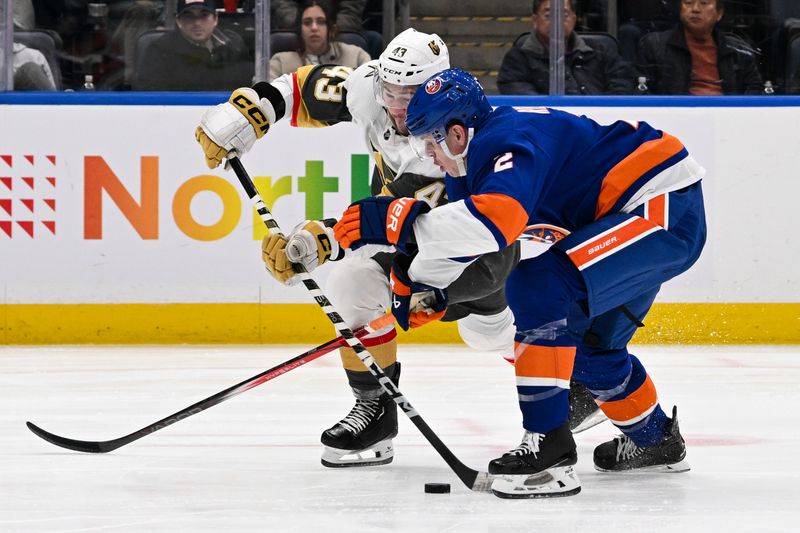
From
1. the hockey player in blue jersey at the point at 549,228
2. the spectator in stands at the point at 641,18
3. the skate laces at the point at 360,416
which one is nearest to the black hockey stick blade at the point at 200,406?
the skate laces at the point at 360,416

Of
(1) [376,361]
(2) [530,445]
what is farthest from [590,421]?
(2) [530,445]

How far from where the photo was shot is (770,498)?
2529 mm

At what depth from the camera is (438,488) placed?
2.57 meters

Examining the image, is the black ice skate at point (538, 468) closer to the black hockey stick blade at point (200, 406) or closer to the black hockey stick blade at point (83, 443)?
the black hockey stick blade at point (200, 406)

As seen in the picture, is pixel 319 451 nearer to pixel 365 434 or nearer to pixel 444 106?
pixel 365 434

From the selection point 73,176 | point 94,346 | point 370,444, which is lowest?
point 94,346

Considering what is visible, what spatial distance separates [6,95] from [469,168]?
3.22 meters

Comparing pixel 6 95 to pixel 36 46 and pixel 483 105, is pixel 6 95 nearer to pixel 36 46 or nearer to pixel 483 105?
pixel 36 46

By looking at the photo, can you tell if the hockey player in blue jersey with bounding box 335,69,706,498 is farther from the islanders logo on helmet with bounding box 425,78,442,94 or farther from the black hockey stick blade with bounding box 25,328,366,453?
the black hockey stick blade with bounding box 25,328,366,453

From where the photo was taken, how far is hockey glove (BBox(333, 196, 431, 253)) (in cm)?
245

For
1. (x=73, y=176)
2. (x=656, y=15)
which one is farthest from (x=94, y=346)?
(x=656, y=15)

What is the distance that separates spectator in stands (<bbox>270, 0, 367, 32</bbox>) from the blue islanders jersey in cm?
266

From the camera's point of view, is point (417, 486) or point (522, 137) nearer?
point (522, 137)

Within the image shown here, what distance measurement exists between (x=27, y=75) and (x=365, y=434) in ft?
9.67
